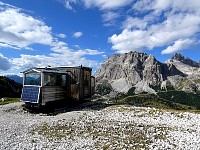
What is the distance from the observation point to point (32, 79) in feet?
128

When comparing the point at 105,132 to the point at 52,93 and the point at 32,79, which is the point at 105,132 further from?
the point at 32,79

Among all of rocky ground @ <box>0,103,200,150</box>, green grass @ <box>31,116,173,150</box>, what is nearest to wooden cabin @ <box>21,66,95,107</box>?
rocky ground @ <box>0,103,200,150</box>

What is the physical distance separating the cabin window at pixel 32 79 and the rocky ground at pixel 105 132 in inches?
256

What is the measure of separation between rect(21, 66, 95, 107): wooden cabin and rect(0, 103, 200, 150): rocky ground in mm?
5350

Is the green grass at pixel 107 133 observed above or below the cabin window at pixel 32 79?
below

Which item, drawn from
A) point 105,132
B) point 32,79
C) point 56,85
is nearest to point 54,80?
point 56,85

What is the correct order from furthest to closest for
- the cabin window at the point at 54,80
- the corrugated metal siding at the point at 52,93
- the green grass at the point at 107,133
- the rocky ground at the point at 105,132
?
the cabin window at the point at 54,80
the corrugated metal siding at the point at 52,93
the green grass at the point at 107,133
the rocky ground at the point at 105,132

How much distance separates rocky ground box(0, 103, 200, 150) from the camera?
20153mm

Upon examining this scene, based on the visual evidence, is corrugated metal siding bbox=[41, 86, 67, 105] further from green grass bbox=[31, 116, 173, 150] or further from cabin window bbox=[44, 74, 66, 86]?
green grass bbox=[31, 116, 173, 150]

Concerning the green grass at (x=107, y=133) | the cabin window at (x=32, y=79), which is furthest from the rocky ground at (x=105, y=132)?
the cabin window at (x=32, y=79)

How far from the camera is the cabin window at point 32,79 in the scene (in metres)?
38.4

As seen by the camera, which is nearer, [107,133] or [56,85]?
[107,133]

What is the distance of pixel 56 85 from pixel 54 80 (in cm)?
100

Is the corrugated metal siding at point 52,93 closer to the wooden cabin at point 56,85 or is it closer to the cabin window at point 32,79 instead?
the wooden cabin at point 56,85
